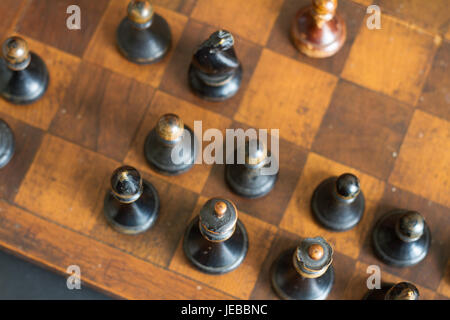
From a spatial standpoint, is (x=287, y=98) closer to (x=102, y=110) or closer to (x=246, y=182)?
(x=246, y=182)

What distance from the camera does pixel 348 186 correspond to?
1.23m

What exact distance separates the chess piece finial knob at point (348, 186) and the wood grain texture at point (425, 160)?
0.52 ft

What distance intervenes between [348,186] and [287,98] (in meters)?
0.27

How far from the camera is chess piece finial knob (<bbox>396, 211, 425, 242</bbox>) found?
1226 mm

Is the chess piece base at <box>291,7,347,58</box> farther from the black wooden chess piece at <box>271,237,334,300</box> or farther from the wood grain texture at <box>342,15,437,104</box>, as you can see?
the black wooden chess piece at <box>271,237,334,300</box>

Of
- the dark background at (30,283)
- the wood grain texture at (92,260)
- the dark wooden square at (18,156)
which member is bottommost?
the dark background at (30,283)

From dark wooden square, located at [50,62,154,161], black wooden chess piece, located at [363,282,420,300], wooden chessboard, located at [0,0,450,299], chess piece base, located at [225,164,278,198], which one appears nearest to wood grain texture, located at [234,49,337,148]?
wooden chessboard, located at [0,0,450,299]

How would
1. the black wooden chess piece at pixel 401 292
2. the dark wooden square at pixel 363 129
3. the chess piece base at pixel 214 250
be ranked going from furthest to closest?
the dark wooden square at pixel 363 129, the chess piece base at pixel 214 250, the black wooden chess piece at pixel 401 292

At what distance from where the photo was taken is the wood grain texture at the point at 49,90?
1.39 meters

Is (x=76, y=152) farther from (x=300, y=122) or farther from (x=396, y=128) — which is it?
(x=396, y=128)

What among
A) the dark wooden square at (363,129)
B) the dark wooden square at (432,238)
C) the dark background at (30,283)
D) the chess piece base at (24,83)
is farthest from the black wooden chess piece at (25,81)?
the dark wooden square at (432,238)

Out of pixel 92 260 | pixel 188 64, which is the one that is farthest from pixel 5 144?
pixel 188 64

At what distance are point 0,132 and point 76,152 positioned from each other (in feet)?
0.52

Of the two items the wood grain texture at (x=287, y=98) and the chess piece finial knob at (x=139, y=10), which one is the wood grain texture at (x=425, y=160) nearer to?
the wood grain texture at (x=287, y=98)
